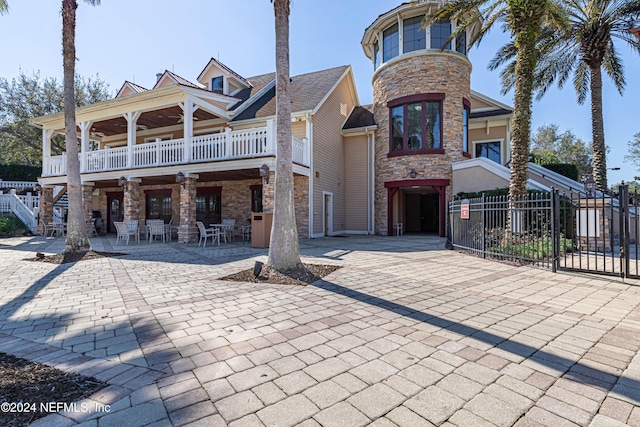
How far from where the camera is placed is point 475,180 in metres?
14.3

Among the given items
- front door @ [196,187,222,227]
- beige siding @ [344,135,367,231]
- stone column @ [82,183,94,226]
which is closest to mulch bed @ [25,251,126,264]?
front door @ [196,187,222,227]

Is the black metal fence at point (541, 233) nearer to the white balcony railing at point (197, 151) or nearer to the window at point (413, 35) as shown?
the white balcony railing at point (197, 151)

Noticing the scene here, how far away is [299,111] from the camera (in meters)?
14.0

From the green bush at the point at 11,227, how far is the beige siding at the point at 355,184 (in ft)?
56.0

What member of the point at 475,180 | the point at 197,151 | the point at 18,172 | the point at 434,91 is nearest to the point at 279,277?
the point at 197,151

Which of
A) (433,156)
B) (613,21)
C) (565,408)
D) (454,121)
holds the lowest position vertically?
(565,408)

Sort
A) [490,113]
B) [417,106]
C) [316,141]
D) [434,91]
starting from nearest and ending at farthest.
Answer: [316,141] → [434,91] → [417,106] → [490,113]

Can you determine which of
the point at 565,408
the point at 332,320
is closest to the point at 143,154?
the point at 332,320

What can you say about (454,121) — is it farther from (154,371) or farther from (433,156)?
(154,371)

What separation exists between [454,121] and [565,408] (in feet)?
48.9

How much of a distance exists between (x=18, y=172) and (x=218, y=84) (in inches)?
778

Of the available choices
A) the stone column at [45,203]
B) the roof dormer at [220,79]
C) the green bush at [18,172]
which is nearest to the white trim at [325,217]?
the roof dormer at [220,79]

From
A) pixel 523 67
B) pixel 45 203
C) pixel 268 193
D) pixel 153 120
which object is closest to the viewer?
pixel 523 67

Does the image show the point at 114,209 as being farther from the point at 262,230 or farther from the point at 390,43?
the point at 390,43
